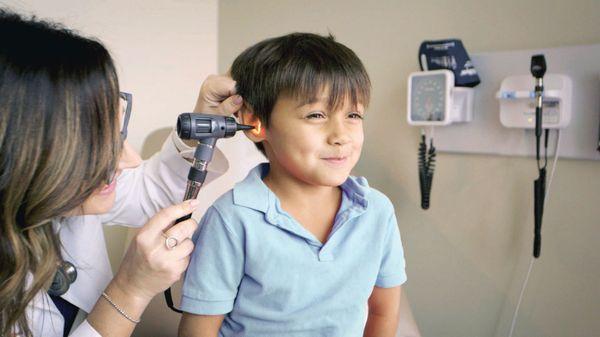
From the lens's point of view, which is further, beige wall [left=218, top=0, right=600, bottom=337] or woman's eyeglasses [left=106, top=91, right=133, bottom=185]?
beige wall [left=218, top=0, right=600, bottom=337]

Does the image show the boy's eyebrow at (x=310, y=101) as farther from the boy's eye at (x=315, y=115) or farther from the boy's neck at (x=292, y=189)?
the boy's neck at (x=292, y=189)

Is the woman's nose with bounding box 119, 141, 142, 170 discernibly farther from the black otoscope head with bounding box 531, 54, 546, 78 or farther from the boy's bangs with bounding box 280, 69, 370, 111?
the black otoscope head with bounding box 531, 54, 546, 78

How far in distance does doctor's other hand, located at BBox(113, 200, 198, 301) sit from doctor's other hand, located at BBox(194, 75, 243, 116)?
0.71ft

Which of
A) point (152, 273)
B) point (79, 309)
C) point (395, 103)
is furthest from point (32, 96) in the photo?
point (395, 103)

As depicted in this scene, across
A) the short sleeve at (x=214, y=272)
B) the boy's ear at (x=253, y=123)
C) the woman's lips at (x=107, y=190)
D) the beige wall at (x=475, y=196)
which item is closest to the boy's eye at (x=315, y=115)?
the boy's ear at (x=253, y=123)

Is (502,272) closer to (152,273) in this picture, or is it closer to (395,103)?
(395,103)

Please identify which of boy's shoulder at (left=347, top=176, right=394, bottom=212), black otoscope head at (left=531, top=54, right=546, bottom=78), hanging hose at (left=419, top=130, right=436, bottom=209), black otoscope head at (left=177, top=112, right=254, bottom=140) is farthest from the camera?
hanging hose at (left=419, top=130, right=436, bottom=209)

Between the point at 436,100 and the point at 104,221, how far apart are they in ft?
2.96

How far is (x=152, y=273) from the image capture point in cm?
78

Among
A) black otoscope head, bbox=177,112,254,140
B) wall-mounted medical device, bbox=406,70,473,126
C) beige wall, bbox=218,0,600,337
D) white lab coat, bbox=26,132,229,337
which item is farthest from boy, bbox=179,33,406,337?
beige wall, bbox=218,0,600,337

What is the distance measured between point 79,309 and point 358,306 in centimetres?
59

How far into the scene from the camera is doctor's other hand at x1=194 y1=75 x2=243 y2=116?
0.93 meters

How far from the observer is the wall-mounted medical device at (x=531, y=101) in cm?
113

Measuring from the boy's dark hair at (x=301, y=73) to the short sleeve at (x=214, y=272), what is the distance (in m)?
0.22
